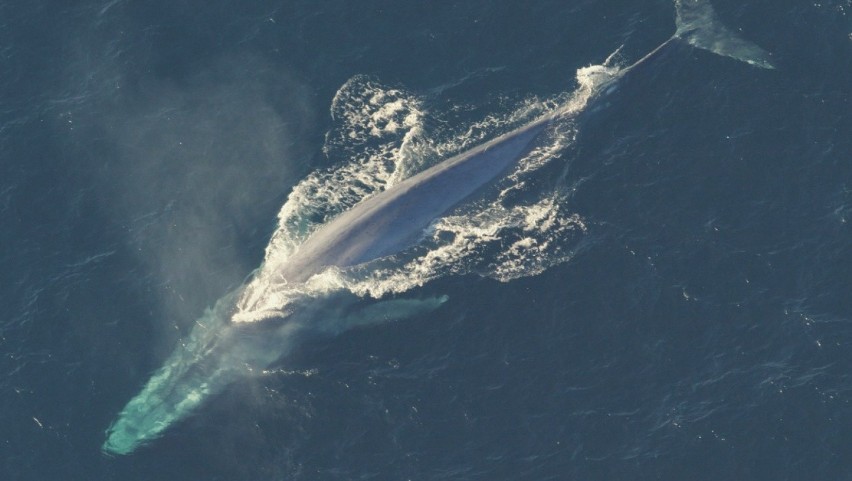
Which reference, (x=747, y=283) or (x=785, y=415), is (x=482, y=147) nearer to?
(x=747, y=283)

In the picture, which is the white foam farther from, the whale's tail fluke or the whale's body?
the whale's tail fluke

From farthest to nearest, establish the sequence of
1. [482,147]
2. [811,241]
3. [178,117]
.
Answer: [178,117] < [482,147] < [811,241]

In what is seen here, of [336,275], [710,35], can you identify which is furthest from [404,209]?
[710,35]

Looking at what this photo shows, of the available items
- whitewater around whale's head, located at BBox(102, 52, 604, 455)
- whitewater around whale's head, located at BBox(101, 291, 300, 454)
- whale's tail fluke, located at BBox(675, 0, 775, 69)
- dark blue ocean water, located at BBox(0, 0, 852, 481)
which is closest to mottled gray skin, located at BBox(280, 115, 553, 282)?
whitewater around whale's head, located at BBox(102, 52, 604, 455)

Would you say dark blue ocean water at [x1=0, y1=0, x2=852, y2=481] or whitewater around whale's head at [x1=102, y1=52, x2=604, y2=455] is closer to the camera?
dark blue ocean water at [x1=0, y1=0, x2=852, y2=481]

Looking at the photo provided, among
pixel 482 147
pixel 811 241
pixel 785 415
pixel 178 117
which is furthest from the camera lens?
pixel 178 117

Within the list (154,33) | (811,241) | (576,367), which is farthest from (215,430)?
(811,241)
